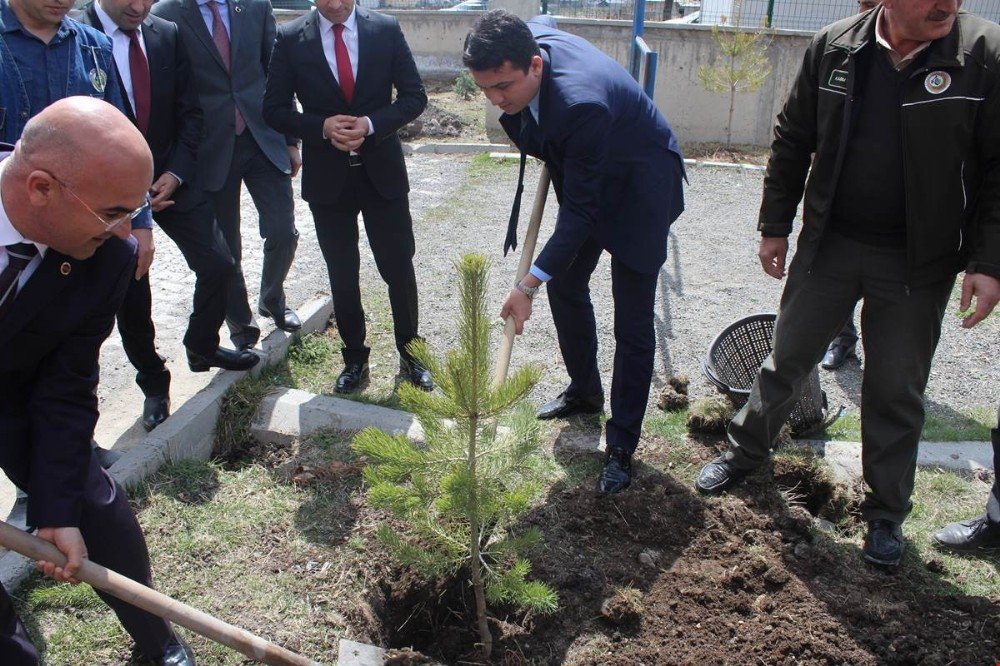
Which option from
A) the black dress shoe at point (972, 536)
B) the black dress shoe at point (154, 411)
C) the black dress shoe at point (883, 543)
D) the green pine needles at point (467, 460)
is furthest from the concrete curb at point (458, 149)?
the green pine needles at point (467, 460)

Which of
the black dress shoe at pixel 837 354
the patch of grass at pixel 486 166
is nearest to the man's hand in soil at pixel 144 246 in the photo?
the black dress shoe at pixel 837 354

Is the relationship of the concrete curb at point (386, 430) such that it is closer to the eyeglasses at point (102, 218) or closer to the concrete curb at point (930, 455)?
the concrete curb at point (930, 455)

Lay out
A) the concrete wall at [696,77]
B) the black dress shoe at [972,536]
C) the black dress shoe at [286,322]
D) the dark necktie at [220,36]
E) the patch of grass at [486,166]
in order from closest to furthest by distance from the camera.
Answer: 1. the black dress shoe at [972,536]
2. the dark necktie at [220,36]
3. the black dress shoe at [286,322]
4. the patch of grass at [486,166]
5. the concrete wall at [696,77]

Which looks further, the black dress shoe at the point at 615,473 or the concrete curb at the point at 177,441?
the black dress shoe at the point at 615,473

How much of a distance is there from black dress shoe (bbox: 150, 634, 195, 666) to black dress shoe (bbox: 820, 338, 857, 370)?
375 centimetres

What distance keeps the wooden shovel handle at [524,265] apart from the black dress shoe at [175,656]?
53.9 inches

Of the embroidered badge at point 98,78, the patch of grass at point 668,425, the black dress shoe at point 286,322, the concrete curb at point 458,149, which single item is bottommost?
the patch of grass at point 668,425

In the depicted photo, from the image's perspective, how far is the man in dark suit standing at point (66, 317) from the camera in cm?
195

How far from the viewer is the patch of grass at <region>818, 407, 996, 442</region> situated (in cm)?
397

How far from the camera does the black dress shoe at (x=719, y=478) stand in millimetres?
3445

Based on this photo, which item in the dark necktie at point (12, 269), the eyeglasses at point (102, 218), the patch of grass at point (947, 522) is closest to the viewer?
the eyeglasses at point (102, 218)

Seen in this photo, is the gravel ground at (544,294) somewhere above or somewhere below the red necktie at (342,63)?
below

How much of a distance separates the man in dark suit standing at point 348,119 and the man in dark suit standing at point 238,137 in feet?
1.51

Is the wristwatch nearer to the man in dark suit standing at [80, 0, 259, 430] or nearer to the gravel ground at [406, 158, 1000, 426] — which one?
the gravel ground at [406, 158, 1000, 426]
